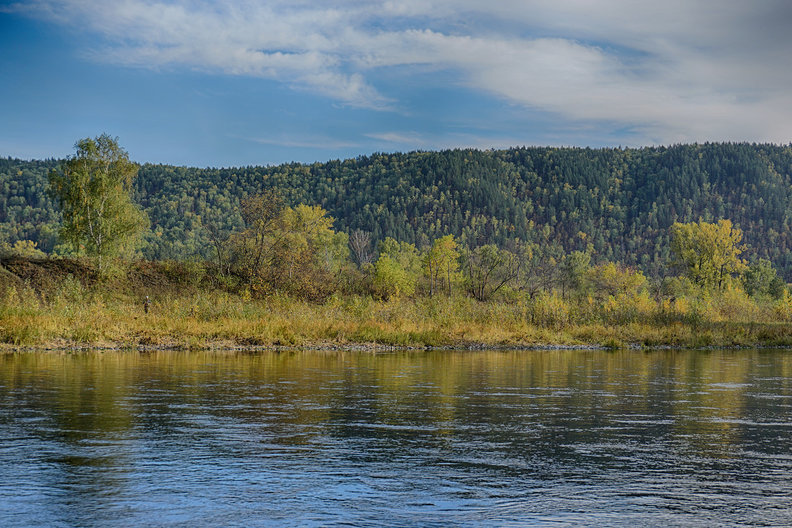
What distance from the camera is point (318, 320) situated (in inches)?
1494

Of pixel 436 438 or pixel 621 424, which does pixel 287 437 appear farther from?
pixel 621 424

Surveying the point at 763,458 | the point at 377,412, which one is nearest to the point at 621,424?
the point at 763,458

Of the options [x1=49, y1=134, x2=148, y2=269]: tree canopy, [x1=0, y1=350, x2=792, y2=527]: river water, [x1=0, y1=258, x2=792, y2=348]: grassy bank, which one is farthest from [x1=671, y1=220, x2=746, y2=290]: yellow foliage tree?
[x1=0, y1=350, x2=792, y2=527]: river water

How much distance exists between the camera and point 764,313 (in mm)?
55031

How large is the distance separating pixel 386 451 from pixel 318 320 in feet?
90.7

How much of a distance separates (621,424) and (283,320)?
2543cm

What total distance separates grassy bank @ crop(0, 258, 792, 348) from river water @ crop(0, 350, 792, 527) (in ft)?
38.5

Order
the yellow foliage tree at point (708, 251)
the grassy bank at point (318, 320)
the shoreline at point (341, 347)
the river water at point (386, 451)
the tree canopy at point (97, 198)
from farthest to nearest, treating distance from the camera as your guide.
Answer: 1. the yellow foliage tree at point (708, 251)
2. the tree canopy at point (97, 198)
3. the grassy bank at point (318, 320)
4. the shoreline at point (341, 347)
5. the river water at point (386, 451)

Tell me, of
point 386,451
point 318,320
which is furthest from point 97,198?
point 386,451

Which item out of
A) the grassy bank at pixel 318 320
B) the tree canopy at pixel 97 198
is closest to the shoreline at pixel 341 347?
the grassy bank at pixel 318 320

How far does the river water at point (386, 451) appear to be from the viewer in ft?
24.7

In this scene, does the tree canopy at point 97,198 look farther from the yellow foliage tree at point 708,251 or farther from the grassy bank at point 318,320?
the yellow foliage tree at point 708,251

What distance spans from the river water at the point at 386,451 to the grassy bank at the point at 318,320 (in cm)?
1173

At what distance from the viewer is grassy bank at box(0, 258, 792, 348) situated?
32.9 m
